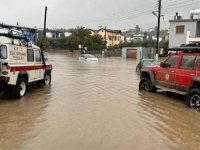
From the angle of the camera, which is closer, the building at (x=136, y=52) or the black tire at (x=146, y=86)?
the black tire at (x=146, y=86)

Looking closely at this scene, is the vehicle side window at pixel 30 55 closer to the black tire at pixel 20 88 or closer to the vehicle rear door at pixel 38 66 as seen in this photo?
the vehicle rear door at pixel 38 66

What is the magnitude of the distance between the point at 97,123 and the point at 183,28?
53547 mm

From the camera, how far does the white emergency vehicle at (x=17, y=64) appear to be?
1233cm

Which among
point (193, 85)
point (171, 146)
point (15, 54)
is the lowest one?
point (171, 146)

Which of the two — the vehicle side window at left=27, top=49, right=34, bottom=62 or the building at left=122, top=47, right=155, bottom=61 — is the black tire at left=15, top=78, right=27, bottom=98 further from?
the building at left=122, top=47, right=155, bottom=61

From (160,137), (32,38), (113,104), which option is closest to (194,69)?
(113,104)

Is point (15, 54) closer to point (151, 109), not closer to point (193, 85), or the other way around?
point (151, 109)

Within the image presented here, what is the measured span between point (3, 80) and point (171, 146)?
22.5ft

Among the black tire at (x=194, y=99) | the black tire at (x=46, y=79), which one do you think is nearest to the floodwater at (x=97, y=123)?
the black tire at (x=194, y=99)

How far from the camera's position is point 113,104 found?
12.5 meters

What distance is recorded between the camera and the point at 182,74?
42.4 feet

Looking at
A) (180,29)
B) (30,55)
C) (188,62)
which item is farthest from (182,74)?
(180,29)

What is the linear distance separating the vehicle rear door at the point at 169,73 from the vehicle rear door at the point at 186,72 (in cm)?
32

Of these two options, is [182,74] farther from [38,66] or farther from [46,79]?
[46,79]
